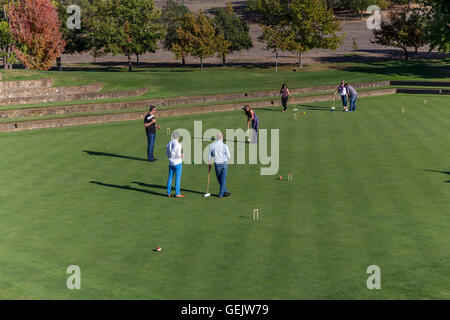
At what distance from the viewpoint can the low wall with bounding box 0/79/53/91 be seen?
135 ft

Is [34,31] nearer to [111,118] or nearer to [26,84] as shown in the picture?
[26,84]

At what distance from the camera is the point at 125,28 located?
75125mm

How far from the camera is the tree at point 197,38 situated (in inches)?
3009

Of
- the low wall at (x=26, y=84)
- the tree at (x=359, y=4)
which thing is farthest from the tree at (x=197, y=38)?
the tree at (x=359, y=4)

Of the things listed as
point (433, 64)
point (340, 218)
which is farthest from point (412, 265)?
point (433, 64)

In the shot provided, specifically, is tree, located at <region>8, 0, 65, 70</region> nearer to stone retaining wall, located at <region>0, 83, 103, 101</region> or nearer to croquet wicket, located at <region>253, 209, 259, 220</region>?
stone retaining wall, located at <region>0, 83, 103, 101</region>

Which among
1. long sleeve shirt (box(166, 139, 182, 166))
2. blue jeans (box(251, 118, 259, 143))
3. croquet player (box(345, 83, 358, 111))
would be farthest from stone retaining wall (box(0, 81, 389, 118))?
long sleeve shirt (box(166, 139, 182, 166))

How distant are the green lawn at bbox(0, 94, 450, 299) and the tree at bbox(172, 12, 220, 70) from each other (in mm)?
51151

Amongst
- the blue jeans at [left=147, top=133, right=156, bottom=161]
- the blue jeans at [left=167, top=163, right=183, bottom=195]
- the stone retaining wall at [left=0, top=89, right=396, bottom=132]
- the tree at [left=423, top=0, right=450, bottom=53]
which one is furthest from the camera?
the tree at [left=423, top=0, right=450, bottom=53]

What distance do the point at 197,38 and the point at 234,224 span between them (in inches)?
2493

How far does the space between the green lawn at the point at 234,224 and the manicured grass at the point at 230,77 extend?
2193 centimetres

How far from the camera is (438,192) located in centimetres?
1802
